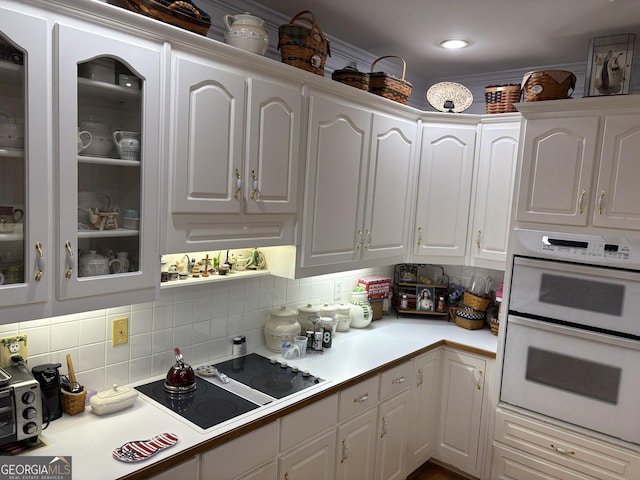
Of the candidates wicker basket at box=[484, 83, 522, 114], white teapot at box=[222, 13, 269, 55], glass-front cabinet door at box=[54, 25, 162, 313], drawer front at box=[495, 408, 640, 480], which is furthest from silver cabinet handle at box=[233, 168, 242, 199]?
drawer front at box=[495, 408, 640, 480]

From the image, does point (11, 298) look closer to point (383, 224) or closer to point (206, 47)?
point (206, 47)

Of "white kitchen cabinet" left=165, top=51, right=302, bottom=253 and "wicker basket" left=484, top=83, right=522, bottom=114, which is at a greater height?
"wicker basket" left=484, top=83, right=522, bottom=114

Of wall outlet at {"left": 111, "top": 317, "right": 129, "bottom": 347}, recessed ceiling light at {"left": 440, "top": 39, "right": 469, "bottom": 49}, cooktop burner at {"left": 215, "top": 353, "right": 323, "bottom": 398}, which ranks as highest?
recessed ceiling light at {"left": 440, "top": 39, "right": 469, "bottom": 49}

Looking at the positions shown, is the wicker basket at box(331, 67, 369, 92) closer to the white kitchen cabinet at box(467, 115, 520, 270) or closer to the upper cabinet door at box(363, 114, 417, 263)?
the upper cabinet door at box(363, 114, 417, 263)

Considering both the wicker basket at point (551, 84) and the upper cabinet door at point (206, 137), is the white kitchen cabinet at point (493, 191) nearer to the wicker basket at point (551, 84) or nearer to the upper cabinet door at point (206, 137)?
the wicker basket at point (551, 84)

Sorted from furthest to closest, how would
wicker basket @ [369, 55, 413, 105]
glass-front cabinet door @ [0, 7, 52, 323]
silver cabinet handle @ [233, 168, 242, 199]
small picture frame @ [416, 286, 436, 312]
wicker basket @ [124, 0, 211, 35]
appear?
small picture frame @ [416, 286, 436, 312], wicker basket @ [369, 55, 413, 105], silver cabinet handle @ [233, 168, 242, 199], wicker basket @ [124, 0, 211, 35], glass-front cabinet door @ [0, 7, 52, 323]

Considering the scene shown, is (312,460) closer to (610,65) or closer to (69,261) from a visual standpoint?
(69,261)

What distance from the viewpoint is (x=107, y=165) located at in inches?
62.3

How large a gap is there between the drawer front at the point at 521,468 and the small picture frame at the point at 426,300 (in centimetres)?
99

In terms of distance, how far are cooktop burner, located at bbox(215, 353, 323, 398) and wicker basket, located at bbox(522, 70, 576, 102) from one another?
6.14 ft

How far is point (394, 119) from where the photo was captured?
275 centimetres

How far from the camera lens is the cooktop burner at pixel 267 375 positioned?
6.86 feet

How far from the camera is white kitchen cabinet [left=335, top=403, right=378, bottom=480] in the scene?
89.0 inches

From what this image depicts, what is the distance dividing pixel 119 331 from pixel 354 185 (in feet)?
4.40
